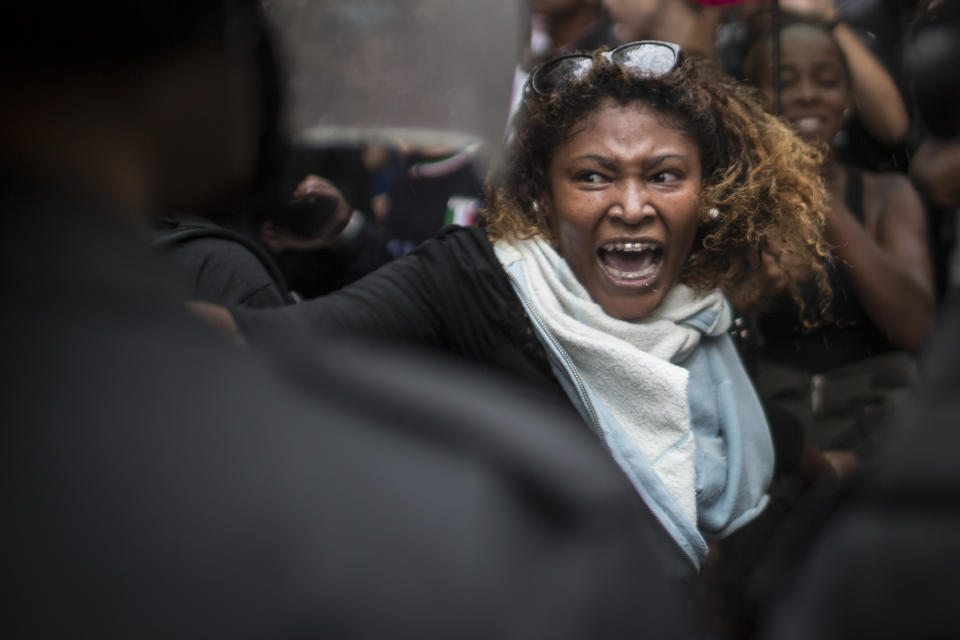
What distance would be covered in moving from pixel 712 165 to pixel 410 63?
32.3 inches

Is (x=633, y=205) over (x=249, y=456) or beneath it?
beneath

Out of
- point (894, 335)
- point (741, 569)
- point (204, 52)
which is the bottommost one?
Answer: point (741, 569)

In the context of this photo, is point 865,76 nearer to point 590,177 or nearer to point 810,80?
point 810,80

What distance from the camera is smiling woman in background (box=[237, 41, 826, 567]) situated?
212 cm

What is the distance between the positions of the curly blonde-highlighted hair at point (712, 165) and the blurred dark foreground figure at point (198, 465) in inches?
67.6

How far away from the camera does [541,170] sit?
95.1 inches

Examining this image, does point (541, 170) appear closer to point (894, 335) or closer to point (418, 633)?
point (894, 335)

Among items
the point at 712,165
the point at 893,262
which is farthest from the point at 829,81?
the point at 712,165

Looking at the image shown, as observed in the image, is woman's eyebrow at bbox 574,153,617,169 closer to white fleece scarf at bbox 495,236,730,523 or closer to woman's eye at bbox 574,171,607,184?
woman's eye at bbox 574,171,607,184

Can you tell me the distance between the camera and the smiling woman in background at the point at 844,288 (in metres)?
2.75

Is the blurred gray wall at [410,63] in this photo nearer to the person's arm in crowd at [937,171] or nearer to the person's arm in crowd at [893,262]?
the person's arm in crowd at [893,262]

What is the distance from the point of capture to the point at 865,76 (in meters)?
2.87

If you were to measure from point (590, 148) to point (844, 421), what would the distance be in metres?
1.18

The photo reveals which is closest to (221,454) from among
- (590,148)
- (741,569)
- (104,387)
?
(104,387)
